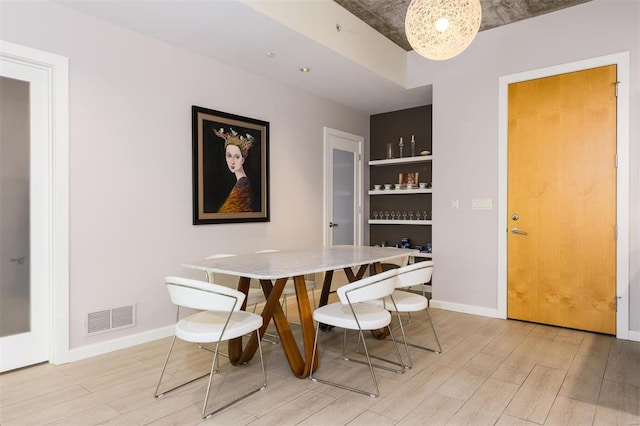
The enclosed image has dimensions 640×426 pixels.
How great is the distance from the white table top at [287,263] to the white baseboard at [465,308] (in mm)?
1446

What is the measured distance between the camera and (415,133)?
5.69 m

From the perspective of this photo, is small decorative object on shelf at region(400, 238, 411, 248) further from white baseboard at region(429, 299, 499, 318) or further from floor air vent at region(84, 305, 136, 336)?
floor air vent at region(84, 305, 136, 336)

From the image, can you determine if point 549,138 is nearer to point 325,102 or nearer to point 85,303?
point 325,102

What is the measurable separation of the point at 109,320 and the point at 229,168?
1.72m

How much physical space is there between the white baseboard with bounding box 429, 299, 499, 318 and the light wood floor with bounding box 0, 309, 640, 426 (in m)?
0.87

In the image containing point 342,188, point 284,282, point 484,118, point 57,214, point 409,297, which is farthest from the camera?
point 342,188

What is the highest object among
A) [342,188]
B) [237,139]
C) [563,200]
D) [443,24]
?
[443,24]

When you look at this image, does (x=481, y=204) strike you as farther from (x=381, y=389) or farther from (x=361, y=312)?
(x=381, y=389)

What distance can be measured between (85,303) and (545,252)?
4.05m

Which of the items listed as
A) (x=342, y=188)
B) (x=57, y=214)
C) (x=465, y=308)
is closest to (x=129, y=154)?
(x=57, y=214)

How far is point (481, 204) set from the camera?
431 centimetres

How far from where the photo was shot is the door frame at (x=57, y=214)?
2.87 m

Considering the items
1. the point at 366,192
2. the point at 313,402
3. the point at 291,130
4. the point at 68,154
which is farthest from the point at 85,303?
the point at 366,192

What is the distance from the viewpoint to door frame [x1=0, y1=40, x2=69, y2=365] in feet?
9.43
